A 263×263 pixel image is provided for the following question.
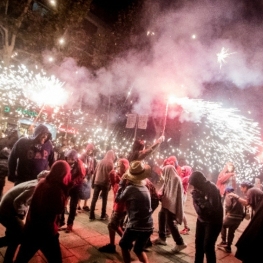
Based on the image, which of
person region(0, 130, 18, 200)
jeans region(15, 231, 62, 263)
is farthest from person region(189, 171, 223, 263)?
person region(0, 130, 18, 200)

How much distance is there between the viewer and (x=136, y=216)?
352 centimetres

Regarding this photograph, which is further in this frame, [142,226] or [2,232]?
[2,232]

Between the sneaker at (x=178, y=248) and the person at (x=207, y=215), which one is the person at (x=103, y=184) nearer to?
the sneaker at (x=178, y=248)

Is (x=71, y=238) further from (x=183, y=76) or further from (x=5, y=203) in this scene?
(x=183, y=76)

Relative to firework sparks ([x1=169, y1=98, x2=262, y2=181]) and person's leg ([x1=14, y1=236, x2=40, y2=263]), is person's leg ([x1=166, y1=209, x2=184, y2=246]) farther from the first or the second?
firework sparks ([x1=169, y1=98, x2=262, y2=181])

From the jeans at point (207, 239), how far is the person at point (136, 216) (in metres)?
1.02

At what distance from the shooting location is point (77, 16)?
14984 millimetres

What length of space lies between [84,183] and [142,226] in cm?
253

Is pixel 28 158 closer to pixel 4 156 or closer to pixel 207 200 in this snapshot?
pixel 4 156

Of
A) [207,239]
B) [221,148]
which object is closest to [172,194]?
[207,239]

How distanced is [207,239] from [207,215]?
39 centimetres

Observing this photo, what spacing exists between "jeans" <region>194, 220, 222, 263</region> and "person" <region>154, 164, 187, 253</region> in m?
0.85

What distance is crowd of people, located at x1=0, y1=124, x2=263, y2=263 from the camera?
9.02 feet

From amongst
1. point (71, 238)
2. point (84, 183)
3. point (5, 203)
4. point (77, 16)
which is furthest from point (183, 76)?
point (5, 203)
